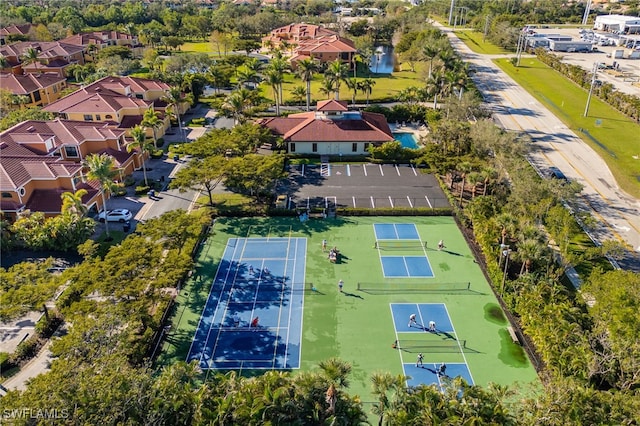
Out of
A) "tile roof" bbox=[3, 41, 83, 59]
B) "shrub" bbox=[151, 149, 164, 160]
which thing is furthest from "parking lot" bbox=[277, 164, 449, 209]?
"tile roof" bbox=[3, 41, 83, 59]

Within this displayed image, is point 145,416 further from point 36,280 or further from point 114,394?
point 36,280

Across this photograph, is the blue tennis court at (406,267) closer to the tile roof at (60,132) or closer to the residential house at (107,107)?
the tile roof at (60,132)

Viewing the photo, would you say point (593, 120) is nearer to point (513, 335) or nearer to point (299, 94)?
point (299, 94)

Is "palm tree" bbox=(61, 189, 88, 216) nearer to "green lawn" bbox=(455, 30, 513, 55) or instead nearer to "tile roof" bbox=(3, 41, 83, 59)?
"tile roof" bbox=(3, 41, 83, 59)

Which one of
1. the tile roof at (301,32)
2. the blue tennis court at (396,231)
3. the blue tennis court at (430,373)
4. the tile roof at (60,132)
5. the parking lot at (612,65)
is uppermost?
the tile roof at (301,32)

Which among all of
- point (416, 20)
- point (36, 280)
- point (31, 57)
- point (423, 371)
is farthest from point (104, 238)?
point (416, 20)

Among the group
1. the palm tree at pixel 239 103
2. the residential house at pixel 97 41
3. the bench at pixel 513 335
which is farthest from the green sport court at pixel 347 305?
the residential house at pixel 97 41

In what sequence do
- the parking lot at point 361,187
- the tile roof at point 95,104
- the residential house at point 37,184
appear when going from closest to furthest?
the residential house at point 37,184, the parking lot at point 361,187, the tile roof at point 95,104
